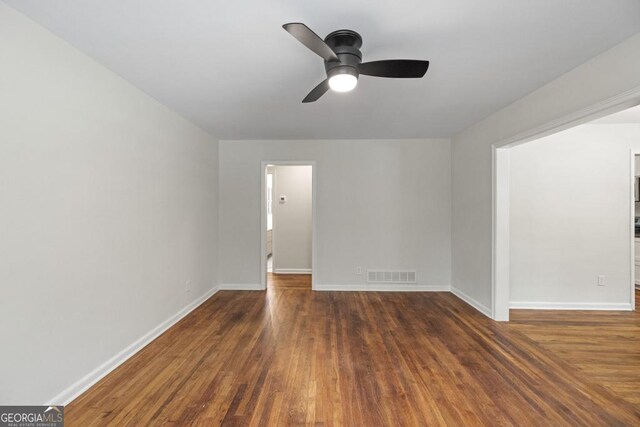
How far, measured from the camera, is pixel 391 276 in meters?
4.50

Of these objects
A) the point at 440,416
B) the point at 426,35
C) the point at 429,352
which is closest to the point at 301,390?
the point at 440,416

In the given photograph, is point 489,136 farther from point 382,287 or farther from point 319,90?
point 382,287

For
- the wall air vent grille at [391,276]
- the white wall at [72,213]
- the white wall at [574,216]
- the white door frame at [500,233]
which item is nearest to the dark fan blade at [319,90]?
the white wall at [72,213]

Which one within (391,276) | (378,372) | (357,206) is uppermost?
(357,206)

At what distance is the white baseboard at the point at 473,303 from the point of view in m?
3.41

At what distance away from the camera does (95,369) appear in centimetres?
210

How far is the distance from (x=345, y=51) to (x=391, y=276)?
11.8ft

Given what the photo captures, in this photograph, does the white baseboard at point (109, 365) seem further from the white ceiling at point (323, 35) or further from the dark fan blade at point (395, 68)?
the dark fan blade at point (395, 68)

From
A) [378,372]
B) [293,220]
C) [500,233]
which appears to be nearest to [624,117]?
[500,233]

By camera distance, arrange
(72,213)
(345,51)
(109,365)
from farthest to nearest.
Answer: (109,365) → (72,213) → (345,51)

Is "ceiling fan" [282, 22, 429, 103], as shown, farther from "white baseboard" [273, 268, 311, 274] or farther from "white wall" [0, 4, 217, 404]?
"white baseboard" [273, 268, 311, 274]

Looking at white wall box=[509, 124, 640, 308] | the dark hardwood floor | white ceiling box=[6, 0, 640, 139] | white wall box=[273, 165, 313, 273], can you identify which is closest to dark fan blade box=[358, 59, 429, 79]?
white ceiling box=[6, 0, 640, 139]

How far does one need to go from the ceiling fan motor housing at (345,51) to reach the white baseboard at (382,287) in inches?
137

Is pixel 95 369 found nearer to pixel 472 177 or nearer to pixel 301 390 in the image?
pixel 301 390
